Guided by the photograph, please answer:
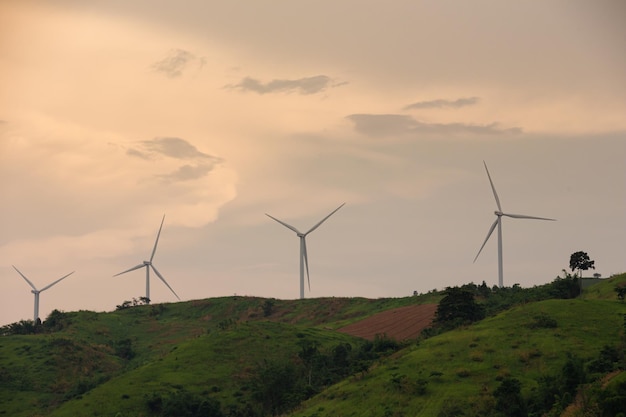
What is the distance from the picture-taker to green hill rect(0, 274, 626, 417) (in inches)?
4872

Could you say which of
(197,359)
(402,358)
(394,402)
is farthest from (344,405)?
(197,359)

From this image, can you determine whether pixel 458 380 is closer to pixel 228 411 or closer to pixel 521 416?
pixel 521 416

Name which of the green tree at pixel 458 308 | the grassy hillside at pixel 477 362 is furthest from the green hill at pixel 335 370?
the green tree at pixel 458 308

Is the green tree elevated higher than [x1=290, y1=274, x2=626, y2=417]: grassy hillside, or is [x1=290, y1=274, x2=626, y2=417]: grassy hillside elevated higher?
the green tree

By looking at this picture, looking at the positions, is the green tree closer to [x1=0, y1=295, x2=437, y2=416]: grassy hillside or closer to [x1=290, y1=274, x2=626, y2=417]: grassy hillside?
[x1=290, y1=274, x2=626, y2=417]: grassy hillside

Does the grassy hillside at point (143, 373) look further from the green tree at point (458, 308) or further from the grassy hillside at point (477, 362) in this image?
the grassy hillside at point (477, 362)

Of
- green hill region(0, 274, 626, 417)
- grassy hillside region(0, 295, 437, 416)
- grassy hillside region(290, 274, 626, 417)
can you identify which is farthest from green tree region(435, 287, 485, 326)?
grassy hillside region(0, 295, 437, 416)

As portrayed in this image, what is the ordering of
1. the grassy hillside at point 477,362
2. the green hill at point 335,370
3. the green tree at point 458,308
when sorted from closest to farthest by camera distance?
the grassy hillside at point 477,362 → the green hill at point 335,370 → the green tree at point 458,308

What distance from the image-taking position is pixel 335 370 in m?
159

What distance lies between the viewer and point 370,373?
138750mm

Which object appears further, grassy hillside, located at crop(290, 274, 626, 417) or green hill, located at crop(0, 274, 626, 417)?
green hill, located at crop(0, 274, 626, 417)

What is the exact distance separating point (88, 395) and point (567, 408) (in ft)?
303

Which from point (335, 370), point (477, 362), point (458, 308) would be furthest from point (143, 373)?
point (477, 362)

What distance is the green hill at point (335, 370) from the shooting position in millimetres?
123750
